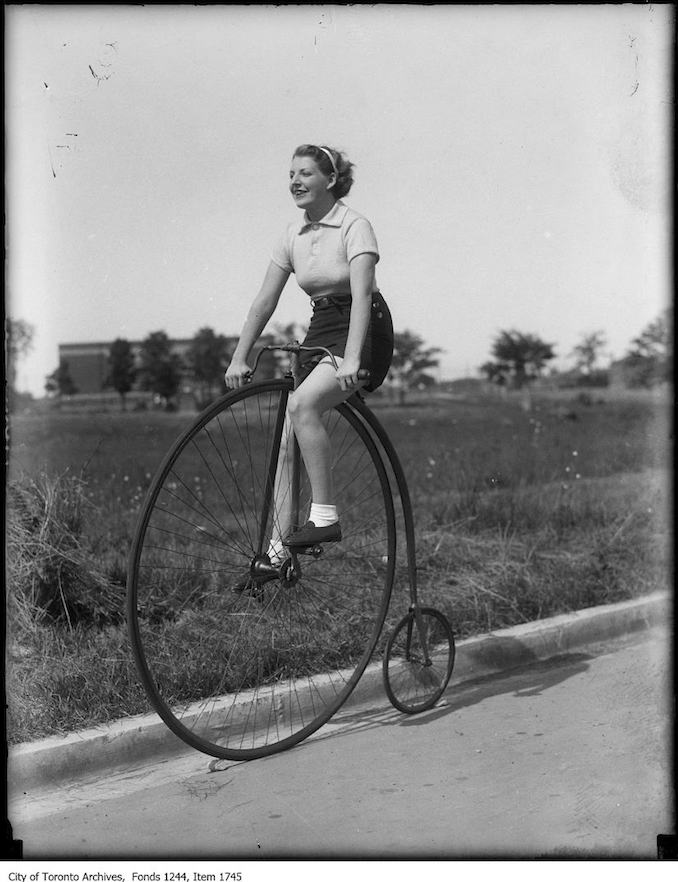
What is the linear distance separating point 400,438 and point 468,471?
2.48m

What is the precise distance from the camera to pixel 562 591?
587 cm

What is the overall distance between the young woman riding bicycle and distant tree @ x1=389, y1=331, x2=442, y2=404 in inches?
222

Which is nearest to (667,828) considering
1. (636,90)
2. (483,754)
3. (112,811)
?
(483,754)

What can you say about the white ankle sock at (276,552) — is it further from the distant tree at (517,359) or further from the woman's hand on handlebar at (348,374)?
the distant tree at (517,359)

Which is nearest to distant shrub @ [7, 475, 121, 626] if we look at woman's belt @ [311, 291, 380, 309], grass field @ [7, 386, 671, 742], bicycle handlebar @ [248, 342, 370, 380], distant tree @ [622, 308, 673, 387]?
grass field @ [7, 386, 671, 742]

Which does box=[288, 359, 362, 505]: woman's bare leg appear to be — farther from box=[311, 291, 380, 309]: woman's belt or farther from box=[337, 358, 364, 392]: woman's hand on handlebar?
box=[311, 291, 380, 309]: woman's belt

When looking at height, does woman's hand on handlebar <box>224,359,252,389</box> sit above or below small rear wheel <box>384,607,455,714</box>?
above

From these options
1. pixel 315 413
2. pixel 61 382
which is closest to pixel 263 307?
pixel 315 413

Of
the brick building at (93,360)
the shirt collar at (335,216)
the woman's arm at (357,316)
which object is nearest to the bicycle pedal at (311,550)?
the woman's arm at (357,316)

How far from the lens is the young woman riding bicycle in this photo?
13.1ft

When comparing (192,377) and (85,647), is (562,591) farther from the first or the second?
(192,377)

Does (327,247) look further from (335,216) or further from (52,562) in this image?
(52,562)

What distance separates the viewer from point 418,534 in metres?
6.39

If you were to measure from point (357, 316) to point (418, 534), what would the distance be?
8.64 feet
